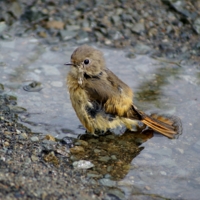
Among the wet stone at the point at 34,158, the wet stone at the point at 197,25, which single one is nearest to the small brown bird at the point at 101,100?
the wet stone at the point at 34,158

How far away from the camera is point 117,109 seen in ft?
21.5

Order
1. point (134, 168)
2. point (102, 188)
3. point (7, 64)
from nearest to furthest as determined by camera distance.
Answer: point (102, 188) → point (134, 168) → point (7, 64)

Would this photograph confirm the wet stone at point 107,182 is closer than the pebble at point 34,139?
Yes

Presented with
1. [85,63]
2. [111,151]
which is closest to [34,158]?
[111,151]

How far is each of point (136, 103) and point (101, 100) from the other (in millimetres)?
1035

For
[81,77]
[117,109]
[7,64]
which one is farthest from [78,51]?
[7,64]

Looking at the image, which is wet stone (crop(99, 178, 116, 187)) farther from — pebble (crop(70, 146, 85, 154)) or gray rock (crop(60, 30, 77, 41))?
gray rock (crop(60, 30, 77, 41))

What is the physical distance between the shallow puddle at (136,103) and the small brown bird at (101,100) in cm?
20

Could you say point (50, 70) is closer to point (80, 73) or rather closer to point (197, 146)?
point (80, 73)

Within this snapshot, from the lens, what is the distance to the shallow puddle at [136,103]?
589 centimetres

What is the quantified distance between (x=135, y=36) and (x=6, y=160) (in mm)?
4202

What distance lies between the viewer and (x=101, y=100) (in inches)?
254

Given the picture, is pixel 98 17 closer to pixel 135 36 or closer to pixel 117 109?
pixel 135 36

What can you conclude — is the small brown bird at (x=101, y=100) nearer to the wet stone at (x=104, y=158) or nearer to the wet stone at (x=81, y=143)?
the wet stone at (x=81, y=143)
